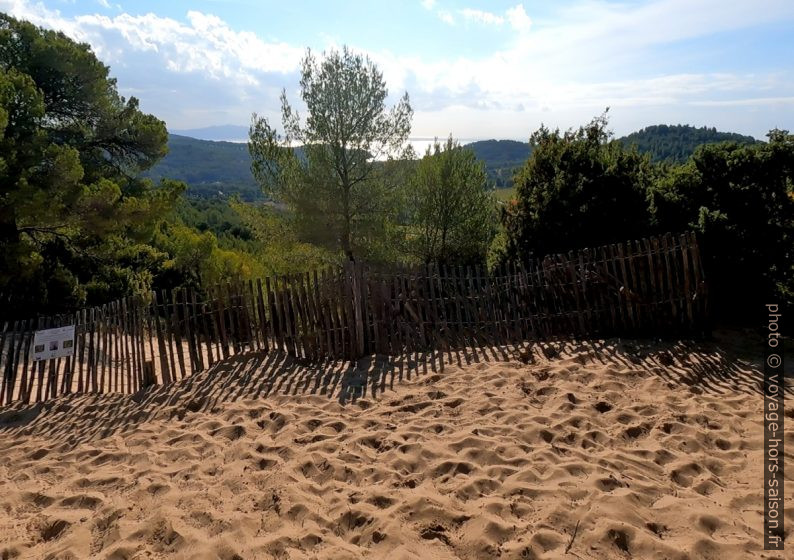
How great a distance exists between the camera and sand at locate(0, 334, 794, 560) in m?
2.80

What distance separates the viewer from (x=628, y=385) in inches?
188

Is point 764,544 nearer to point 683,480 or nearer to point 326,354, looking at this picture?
point 683,480

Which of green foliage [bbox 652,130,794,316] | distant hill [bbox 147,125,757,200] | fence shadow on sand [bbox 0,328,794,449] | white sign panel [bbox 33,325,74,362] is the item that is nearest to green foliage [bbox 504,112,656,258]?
green foliage [bbox 652,130,794,316]

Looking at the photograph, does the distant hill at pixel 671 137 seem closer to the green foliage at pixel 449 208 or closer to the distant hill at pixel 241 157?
the distant hill at pixel 241 157

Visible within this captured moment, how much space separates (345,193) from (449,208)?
282 centimetres

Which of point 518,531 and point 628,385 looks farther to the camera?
point 628,385

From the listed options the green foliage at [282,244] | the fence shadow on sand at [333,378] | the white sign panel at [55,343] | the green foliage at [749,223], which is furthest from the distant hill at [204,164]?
the green foliage at [749,223]

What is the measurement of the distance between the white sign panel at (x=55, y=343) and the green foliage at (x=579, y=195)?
680 centimetres

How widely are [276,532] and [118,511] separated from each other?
114 centimetres

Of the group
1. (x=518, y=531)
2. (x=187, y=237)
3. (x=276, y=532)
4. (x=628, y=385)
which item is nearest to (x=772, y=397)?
(x=628, y=385)

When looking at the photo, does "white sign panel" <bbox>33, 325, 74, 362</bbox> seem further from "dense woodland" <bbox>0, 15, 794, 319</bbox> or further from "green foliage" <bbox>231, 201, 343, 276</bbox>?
"green foliage" <bbox>231, 201, 343, 276</bbox>

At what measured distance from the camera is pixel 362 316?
238 inches

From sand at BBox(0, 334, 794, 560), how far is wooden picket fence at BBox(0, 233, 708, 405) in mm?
458

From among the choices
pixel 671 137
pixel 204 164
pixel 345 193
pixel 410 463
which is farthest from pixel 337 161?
pixel 204 164
